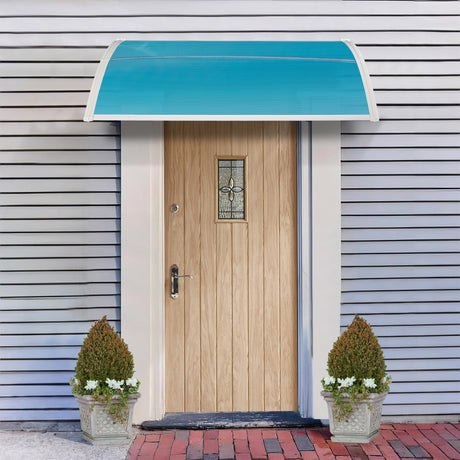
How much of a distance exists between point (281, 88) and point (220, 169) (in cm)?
91

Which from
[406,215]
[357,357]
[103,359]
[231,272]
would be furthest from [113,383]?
[406,215]

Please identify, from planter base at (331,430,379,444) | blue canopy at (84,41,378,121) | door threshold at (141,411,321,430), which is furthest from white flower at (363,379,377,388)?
blue canopy at (84,41,378,121)

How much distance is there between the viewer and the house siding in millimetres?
4176

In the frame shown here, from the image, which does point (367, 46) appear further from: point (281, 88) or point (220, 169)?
point (220, 169)

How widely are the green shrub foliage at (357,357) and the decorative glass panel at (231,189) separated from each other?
127 cm

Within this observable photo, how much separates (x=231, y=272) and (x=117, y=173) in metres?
1.19

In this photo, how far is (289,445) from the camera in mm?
3756

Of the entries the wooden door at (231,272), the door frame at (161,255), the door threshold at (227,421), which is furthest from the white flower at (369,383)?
the wooden door at (231,272)

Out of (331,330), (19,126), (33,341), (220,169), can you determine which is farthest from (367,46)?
(33,341)

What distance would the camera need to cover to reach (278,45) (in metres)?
3.95

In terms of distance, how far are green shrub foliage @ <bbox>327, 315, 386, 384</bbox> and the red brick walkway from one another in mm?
485

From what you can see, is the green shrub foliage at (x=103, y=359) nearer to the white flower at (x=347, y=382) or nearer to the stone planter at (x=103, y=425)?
the stone planter at (x=103, y=425)

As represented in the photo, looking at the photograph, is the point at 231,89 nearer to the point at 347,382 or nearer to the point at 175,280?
the point at 175,280

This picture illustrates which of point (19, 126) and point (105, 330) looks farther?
point (19, 126)
